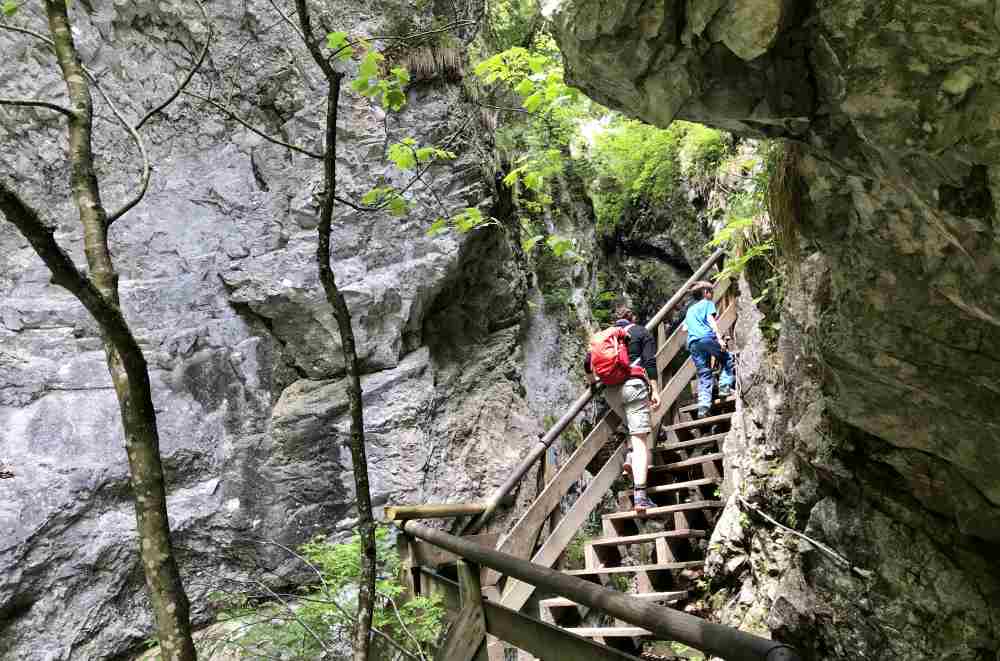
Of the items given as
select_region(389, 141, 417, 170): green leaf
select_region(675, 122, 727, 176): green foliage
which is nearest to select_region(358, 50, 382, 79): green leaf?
select_region(389, 141, 417, 170): green leaf

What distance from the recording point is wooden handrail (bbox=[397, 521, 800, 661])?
1.52 metres

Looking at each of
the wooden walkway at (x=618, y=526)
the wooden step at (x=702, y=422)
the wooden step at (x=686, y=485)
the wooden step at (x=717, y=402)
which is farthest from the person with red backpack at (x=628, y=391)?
the wooden step at (x=717, y=402)

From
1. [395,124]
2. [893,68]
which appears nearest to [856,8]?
[893,68]

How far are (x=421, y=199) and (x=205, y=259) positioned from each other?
2.45 m

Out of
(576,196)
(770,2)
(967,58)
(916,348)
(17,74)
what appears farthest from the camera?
(576,196)

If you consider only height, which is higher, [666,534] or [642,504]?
[642,504]

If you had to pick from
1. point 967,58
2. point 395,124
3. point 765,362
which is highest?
point 395,124

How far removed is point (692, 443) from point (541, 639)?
379 cm

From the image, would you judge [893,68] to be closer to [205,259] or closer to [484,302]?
[484,302]

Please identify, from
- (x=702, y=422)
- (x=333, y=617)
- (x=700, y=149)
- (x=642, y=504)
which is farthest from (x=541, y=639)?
(x=700, y=149)

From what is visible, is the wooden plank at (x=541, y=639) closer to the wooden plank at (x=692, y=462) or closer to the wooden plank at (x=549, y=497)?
the wooden plank at (x=549, y=497)

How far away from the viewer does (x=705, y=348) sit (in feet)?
21.5

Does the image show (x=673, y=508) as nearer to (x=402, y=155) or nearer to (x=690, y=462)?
(x=690, y=462)

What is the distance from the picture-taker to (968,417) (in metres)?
2.40
